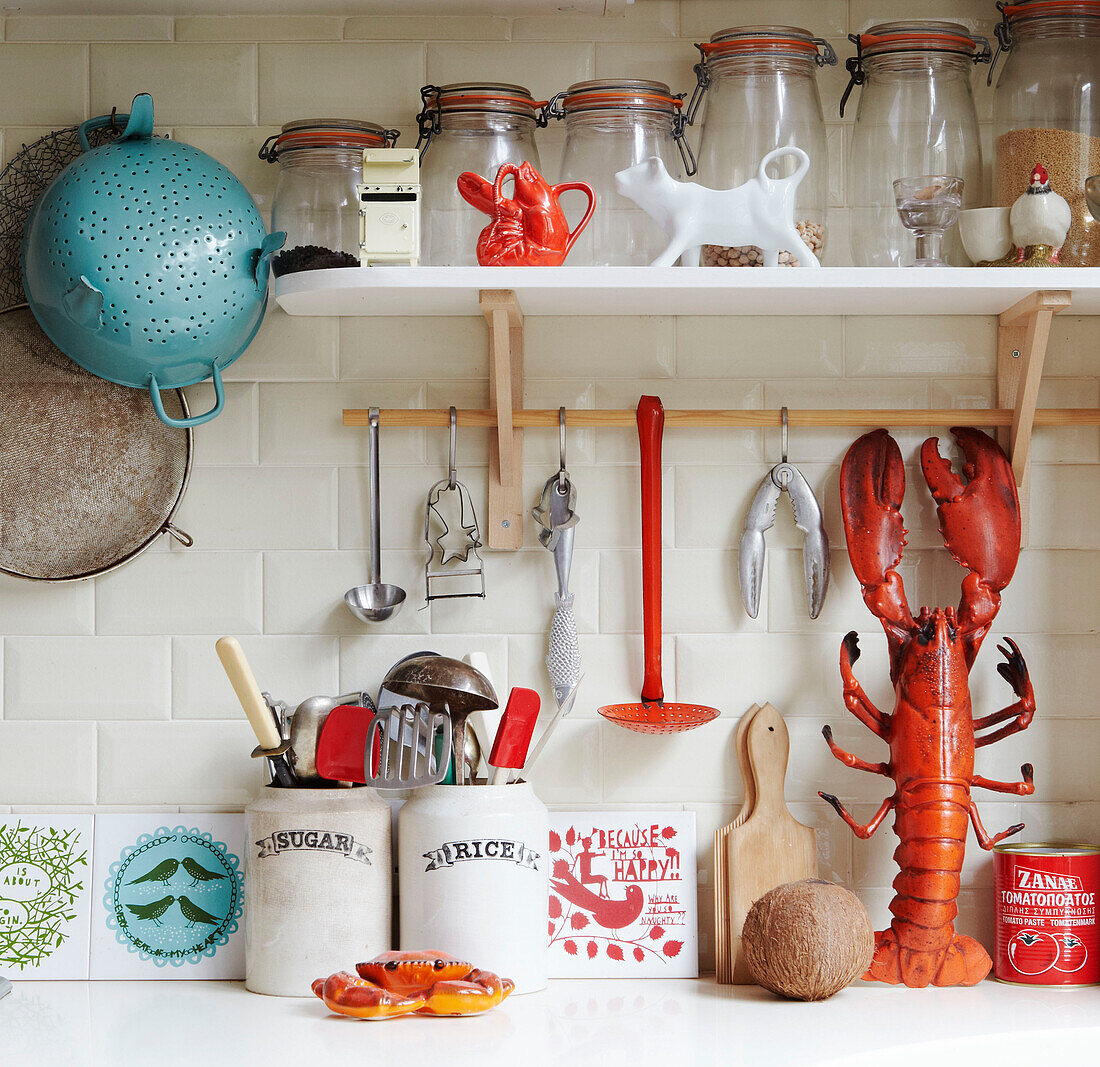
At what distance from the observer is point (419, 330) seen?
142 centimetres

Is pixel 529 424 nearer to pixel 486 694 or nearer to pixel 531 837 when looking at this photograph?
pixel 486 694

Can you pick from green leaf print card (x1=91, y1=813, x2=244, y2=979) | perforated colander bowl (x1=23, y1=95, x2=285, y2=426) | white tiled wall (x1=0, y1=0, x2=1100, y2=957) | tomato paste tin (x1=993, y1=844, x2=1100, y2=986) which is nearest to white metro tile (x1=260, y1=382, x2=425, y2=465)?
white tiled wall (x1=0, y1=0, x2=1100, y2=957)

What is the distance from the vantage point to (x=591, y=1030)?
3.83ft

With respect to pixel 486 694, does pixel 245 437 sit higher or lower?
higher

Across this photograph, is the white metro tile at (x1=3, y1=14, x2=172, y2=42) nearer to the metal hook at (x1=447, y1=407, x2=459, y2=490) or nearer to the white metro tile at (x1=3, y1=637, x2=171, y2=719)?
the metal hook at (x1=447, y1=407, x2=459, y2=490)

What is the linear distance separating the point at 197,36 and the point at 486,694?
841mm

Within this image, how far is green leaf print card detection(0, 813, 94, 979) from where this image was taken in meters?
1.38

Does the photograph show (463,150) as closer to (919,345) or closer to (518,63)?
(518,63)

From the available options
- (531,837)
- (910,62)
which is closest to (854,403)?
(910,62)

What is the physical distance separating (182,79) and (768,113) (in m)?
0.68

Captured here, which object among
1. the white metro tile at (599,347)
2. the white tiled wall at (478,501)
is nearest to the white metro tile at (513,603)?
the white tiled wall at (478,501)

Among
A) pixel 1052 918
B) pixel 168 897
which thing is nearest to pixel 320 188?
pixel 168 897

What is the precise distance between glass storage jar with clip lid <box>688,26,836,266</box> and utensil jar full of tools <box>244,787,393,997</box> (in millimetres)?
705

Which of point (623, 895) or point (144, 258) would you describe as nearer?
point (144, 258)
